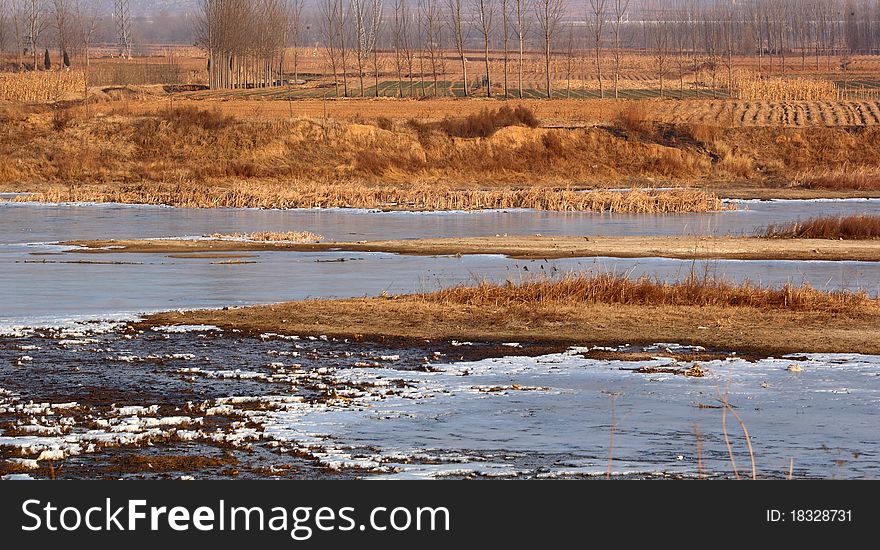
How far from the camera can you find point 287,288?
25641 millimetres

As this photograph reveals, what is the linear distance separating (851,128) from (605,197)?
29565 mm

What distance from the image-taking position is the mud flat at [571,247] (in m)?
32.3

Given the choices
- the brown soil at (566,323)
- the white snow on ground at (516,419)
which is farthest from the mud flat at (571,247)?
the white snow on ground at (516,419)

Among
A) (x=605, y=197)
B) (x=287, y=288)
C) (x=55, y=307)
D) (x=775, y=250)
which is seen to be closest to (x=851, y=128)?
(x=605, y=197)

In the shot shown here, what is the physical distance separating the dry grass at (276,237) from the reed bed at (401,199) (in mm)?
12089

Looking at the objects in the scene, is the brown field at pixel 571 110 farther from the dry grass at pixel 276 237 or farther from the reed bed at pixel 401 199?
the dry grass at pixel 276 237

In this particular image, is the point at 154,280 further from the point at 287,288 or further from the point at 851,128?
the point at 851,128

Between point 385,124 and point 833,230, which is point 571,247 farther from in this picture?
point 385,124

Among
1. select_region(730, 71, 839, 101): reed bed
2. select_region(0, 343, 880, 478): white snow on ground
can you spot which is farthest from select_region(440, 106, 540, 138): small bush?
select_region(0, 343, 880, 478): white snow on ground

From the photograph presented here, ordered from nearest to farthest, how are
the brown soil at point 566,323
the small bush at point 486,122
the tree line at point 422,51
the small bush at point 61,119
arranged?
the brown soil at point 566,323 → the small bush at point 61,119 → the small bush at point 486,122 → the tree line at point 422,51

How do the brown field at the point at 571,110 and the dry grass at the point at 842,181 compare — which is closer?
the dry grass at the point at 842,181

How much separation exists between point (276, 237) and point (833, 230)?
49.6ft

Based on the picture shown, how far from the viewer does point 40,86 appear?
90.2m

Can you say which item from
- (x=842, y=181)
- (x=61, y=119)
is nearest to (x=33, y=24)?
(x=61, y=119)
